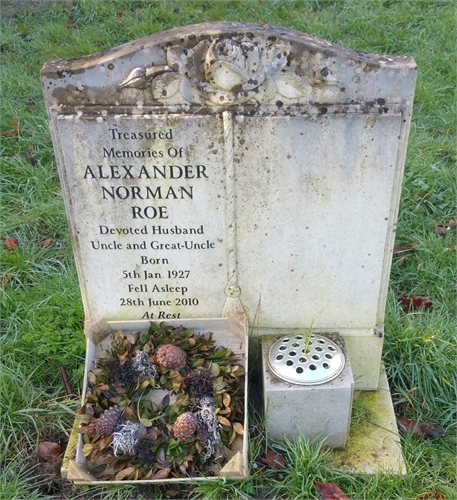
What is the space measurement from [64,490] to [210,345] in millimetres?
852

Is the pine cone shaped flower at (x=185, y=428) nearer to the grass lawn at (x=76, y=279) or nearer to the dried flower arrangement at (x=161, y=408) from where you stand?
the dried flower arrangement at (x=161, y=408)

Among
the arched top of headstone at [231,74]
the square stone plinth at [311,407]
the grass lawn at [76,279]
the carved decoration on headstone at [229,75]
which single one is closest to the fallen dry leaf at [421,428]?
the grass lawn at [76,279]

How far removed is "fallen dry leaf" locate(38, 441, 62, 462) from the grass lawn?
0.09 ft

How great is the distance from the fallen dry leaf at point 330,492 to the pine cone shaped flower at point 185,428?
551 mm

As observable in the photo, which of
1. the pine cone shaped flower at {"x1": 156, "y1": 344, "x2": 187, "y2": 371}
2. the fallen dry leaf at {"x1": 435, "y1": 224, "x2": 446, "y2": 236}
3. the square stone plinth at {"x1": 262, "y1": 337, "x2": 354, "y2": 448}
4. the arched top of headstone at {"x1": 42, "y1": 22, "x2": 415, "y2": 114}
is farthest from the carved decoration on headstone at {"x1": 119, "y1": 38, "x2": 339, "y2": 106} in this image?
the fallen dry leaf at {"x1": 435, "y1": 224, "x2": 446, "y2": 236}

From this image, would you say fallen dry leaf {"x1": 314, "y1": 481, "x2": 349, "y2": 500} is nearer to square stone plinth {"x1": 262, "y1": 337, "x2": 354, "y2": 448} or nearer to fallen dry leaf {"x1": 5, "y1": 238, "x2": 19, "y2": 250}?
square stone plinth {"x1": 262, "y1": 337, "x2": 354, "y2": 448}

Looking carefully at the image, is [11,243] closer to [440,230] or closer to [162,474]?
[162,474]

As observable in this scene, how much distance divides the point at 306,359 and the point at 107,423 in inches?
33.7

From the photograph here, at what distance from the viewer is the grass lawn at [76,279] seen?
8.14 feet

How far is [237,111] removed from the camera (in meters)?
2.25

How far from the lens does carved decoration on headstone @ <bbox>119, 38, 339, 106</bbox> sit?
2119 mm

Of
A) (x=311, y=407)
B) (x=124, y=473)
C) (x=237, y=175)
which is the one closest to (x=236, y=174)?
(x=237, y=175)

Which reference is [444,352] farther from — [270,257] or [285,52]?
[285,52]

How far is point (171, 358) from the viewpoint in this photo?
2510 millimetres
